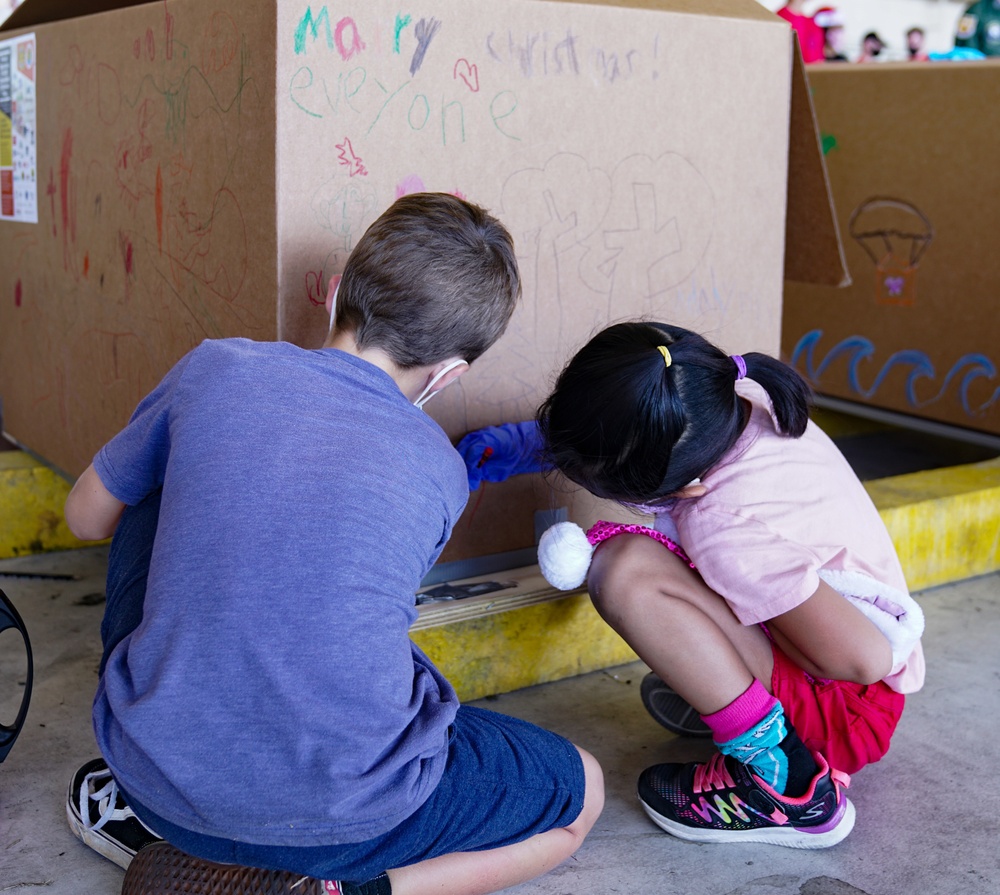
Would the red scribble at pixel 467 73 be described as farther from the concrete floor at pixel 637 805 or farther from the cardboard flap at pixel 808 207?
the concrete floor at pixel 637 805

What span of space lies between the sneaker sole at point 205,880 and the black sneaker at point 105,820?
0.28ft

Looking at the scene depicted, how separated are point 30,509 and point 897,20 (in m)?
8.48

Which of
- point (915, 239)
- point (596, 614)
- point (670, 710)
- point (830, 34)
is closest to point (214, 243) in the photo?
point (596, 614)

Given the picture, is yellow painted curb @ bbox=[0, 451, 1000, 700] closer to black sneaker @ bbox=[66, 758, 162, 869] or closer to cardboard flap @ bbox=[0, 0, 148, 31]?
black sneaker @ bbox=[66, 758, 162, 869]

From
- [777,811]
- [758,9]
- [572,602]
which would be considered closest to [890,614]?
[777,811]

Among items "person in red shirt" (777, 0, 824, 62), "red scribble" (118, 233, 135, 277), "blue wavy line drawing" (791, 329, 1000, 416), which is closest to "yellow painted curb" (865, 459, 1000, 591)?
"blue wavy line drawing" (791, 329, 1000, 416)

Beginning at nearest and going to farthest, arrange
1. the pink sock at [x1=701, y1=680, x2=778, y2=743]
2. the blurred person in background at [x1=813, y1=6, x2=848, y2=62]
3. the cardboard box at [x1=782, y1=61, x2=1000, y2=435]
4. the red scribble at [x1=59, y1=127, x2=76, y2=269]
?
the pink sock at [x1=701, y1=680, x2=778, y2=743], the red scribble at [x1=59, y1=127, x2=76, y2=269], the cardboard box at [x1=782, y1=61, x2=1000, y2=435], the blurred person in background at [x1=813, y1=6, x2=848, y2=62]

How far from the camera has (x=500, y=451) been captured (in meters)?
1.39

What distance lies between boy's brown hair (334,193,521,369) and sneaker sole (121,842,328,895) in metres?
0.51

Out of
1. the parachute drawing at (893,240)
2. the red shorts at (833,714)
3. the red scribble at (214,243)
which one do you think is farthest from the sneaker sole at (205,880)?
the parachute drawing at (893,240)

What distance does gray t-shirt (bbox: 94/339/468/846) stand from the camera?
85cm

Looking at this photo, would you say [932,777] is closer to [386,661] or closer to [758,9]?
[386,661]

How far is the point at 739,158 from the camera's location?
1614 millimetres

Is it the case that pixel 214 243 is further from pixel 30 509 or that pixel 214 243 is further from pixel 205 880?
pixel 30 509
